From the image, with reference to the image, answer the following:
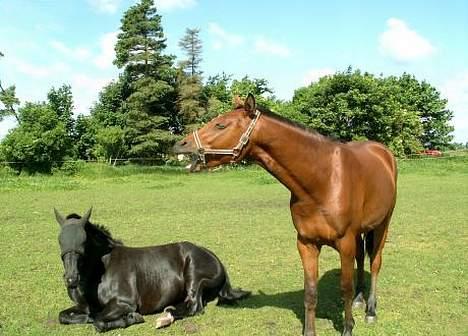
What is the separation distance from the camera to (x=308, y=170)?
4.85 metres

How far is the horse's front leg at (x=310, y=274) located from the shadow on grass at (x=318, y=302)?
53 cm

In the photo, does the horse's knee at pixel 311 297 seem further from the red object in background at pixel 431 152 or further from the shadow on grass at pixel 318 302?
the red object in background at pixel 431 152

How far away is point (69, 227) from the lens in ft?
17.1

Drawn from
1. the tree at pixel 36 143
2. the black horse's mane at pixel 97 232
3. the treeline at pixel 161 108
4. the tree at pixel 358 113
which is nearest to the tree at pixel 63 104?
the treeline at pixel 161 108

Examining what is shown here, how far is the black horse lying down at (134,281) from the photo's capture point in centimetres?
567

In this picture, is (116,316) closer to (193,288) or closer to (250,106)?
(193,288)

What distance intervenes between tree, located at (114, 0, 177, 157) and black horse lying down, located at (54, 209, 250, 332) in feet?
127

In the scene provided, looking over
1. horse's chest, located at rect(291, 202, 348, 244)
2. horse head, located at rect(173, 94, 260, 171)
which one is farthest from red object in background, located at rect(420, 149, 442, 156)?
horse head, located at rect(173, 94, 260, 171)

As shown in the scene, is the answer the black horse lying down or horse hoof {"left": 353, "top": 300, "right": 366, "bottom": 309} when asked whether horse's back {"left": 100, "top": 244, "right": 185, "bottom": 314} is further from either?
horse hoof {"left": 353, "top": 300, "right": 366, "bottom": 309}

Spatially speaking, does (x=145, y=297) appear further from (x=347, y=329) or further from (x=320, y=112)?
(x=320, y=112)

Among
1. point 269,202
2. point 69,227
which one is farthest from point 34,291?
point 269,202

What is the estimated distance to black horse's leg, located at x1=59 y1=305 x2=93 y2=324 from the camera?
5.81 meters

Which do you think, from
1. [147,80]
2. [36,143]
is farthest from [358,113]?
[36,143]

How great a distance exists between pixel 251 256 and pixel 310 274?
14.2ft
